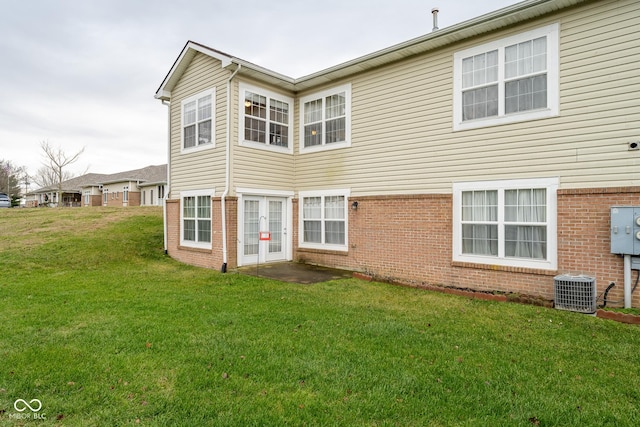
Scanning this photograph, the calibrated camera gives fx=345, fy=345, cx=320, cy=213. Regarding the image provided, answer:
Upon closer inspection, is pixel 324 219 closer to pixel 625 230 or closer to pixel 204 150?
pixel 204 150

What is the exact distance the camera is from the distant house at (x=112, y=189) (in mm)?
34219

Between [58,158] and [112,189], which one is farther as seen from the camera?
[58,158]

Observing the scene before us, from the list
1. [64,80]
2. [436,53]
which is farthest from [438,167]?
[64,80]

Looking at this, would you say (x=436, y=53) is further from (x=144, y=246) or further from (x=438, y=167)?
(x=144, y=246)

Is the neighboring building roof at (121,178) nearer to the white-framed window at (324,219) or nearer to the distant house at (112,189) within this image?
the distant house at (112,189)

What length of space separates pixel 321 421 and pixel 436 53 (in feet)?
A: 28.1

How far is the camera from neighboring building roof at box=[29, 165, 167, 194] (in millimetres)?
34344

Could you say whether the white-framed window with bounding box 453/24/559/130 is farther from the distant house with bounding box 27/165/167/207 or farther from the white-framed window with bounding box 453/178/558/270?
the distant house with bounding box 27/165/167/207

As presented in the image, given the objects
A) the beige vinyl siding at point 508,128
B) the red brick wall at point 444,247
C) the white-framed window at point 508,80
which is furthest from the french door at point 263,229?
the white-framed window at point 508,80

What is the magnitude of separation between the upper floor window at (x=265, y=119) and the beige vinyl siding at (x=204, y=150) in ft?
2.08

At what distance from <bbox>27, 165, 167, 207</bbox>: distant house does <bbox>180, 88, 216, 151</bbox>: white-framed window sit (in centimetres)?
2088

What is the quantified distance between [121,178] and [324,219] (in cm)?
3382

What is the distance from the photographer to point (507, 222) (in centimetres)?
744

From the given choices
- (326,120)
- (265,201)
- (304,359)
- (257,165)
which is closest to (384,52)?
(326,120)
